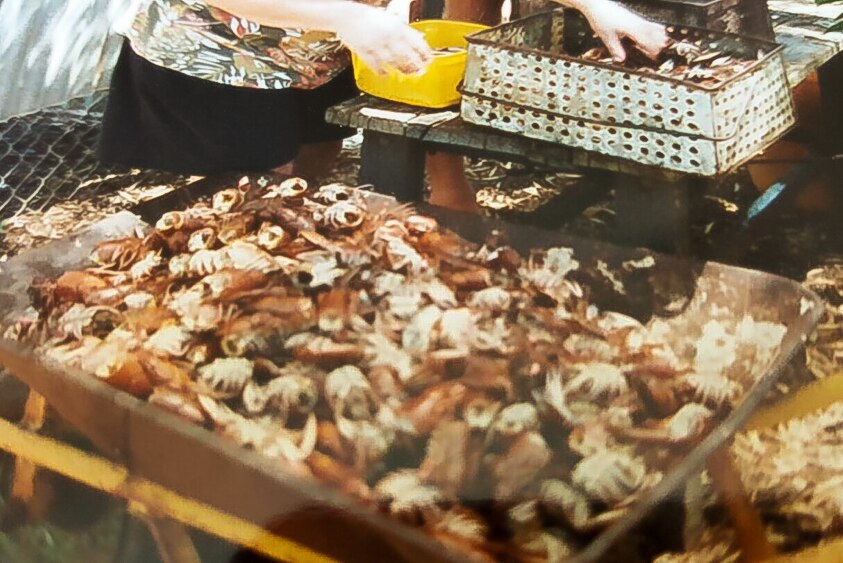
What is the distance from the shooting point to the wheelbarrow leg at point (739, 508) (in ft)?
1.55

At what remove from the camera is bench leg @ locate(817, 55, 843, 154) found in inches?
24.2

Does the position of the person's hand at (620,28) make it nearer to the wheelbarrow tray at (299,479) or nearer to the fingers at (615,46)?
the fingers at (615,46)

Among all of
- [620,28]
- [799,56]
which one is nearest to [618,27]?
[620,28]

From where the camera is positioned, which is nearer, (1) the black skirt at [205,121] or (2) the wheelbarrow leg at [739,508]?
(2) the wheelbarrow leg at [739,508]

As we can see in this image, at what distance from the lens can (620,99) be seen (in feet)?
2.02

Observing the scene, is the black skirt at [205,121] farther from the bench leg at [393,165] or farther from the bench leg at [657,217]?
the bench leg at [657,217]

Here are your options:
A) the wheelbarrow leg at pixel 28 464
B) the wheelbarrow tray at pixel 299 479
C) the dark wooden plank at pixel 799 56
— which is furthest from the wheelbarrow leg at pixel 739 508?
the wheelbarrow leg at pixel 28 464

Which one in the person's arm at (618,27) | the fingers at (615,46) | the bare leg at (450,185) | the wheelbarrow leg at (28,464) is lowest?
the wheelbarrow leg at (28,464)

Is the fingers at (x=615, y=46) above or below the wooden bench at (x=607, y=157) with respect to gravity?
above

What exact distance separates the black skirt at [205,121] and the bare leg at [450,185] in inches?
3.0

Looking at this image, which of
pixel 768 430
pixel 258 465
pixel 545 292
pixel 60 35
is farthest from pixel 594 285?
pixel 60 35

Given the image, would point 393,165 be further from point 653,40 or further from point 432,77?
point 653,40

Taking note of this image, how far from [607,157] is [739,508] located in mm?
265

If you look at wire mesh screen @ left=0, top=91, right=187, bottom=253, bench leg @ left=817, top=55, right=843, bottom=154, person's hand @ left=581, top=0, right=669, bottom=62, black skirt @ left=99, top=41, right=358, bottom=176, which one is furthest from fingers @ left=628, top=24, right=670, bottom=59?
wire mesh screen @ left=0, top=91, right=187, bottom=253
